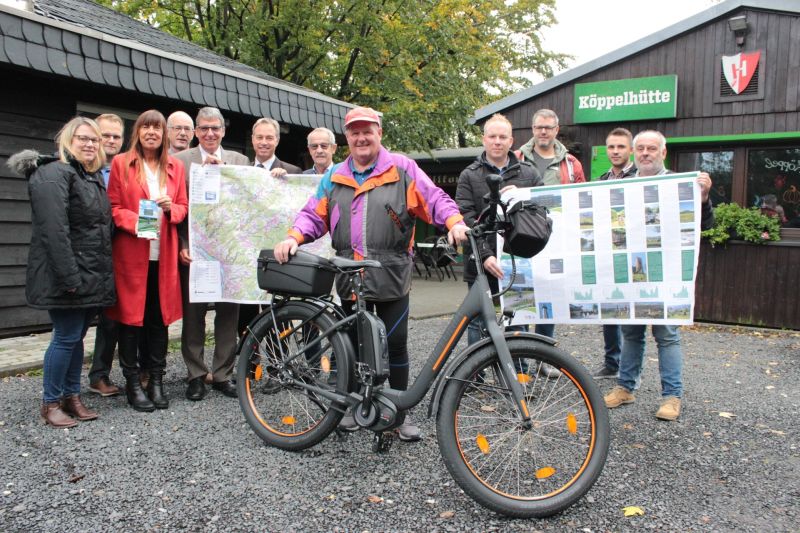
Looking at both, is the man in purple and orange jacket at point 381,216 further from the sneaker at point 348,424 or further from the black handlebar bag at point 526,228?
the black handlebar bag at point 526,228

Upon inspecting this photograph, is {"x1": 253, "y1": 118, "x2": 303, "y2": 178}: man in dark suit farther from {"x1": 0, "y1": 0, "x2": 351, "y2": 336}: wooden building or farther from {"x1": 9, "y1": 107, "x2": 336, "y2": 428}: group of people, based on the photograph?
{"x1": 0, "y1": 0, "x2": 351, "y2": 336}: wooden building

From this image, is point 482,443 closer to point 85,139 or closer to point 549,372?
point 549,372

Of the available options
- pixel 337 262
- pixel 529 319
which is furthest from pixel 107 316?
pixel 529 319

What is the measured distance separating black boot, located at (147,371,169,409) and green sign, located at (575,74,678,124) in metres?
7.91

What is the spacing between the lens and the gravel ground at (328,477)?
2.67 m

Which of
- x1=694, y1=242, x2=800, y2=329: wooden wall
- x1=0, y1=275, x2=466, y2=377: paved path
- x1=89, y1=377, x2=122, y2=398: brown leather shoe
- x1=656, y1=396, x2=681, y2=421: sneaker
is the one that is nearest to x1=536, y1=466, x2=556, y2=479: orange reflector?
x1=656, y1=396, x2=681, y2=421: sneaker

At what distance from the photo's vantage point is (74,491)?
2.92 metres

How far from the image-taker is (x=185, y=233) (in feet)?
14.4

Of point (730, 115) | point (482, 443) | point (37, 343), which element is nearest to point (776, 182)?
point (730, 115)

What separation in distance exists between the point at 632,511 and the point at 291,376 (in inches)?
72.6

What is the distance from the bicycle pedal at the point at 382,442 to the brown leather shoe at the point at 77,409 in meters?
1.86

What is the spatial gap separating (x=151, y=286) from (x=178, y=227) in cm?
47

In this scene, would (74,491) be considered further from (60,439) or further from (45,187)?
(45,187)

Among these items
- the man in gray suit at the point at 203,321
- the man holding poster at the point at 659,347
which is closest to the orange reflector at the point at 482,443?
the man holding poster at the point at 659,347
